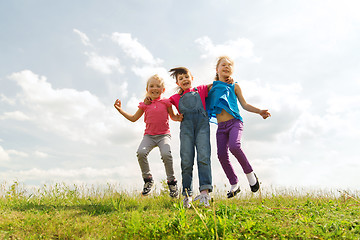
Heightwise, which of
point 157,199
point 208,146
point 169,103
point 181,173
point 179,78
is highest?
point 179,78

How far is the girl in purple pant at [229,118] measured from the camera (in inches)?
247

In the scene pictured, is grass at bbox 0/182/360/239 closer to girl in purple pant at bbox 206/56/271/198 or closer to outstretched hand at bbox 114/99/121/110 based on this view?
girl in purple pant at bbox 206/56/271/198

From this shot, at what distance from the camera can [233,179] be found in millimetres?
6621

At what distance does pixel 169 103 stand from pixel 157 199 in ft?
7.15

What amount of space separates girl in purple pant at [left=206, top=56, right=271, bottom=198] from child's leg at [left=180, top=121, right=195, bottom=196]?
777mm

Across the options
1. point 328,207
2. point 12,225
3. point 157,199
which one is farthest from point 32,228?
point 328,207

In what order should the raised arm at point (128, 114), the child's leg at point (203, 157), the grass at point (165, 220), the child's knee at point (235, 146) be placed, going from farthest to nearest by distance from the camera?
1. the raised arm at point (128, 114)
2. the child's knee at point (235, 146)
3. the child's leg at point (203, 157)
4. the grass at point (165, 220)

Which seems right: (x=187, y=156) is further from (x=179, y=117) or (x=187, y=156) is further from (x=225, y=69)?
(x=225, y=69)

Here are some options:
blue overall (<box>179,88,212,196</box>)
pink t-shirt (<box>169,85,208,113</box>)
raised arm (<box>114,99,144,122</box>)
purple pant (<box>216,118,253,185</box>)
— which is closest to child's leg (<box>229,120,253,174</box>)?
purple pant (<box>216,118,253,185</box>)

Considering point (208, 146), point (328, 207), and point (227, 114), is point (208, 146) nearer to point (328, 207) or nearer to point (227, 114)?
point (227, 114)

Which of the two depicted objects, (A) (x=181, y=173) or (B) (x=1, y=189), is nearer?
(A) (x=181, y=173)

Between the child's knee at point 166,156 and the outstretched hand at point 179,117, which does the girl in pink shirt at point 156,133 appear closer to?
the child's knee at point 166,156

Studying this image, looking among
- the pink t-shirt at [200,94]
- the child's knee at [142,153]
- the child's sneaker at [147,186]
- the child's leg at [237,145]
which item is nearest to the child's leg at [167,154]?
the child's knee at [142,153]

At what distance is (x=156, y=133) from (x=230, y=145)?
1.73 metres
